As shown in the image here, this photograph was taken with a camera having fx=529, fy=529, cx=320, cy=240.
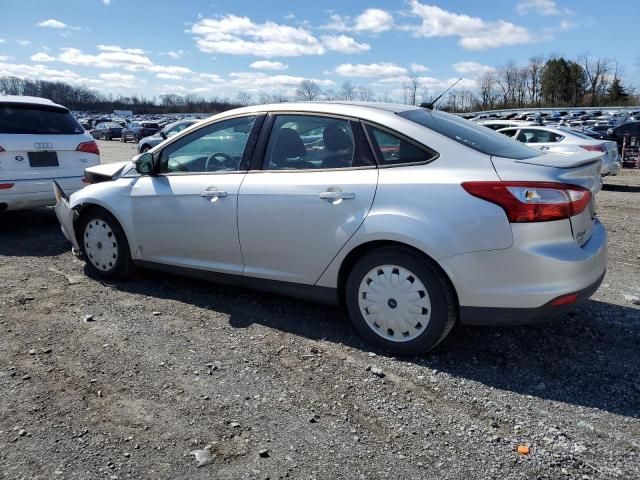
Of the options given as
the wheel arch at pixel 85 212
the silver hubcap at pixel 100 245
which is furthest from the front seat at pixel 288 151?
the silver hubcap at pixel 100 245

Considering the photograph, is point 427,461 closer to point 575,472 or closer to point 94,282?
point 575,472

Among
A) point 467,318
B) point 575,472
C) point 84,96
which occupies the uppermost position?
point 84,96

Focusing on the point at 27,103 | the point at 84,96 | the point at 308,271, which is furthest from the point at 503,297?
the point at 84,96

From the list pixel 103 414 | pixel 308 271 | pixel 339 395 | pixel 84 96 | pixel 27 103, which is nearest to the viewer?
pixel 103 414

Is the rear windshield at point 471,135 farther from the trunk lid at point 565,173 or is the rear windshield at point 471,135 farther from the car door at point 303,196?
the car door at point 303,196

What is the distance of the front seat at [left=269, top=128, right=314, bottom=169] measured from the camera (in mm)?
3854

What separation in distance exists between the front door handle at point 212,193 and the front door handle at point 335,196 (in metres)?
0.89

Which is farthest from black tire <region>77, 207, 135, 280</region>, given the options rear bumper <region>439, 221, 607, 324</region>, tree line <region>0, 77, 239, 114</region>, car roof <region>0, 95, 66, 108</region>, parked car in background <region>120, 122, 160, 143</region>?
tree line <region>0, 77, 239, 114</region>

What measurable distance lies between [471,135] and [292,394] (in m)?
2.10

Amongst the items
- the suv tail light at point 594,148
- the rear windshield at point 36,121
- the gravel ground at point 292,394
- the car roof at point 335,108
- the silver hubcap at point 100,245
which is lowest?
the gravel ground at point 292,394

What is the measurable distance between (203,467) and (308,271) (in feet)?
5.33

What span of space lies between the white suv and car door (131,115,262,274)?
286cm

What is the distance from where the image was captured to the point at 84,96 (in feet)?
525

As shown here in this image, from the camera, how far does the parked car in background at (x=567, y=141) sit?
1284 centimetres
